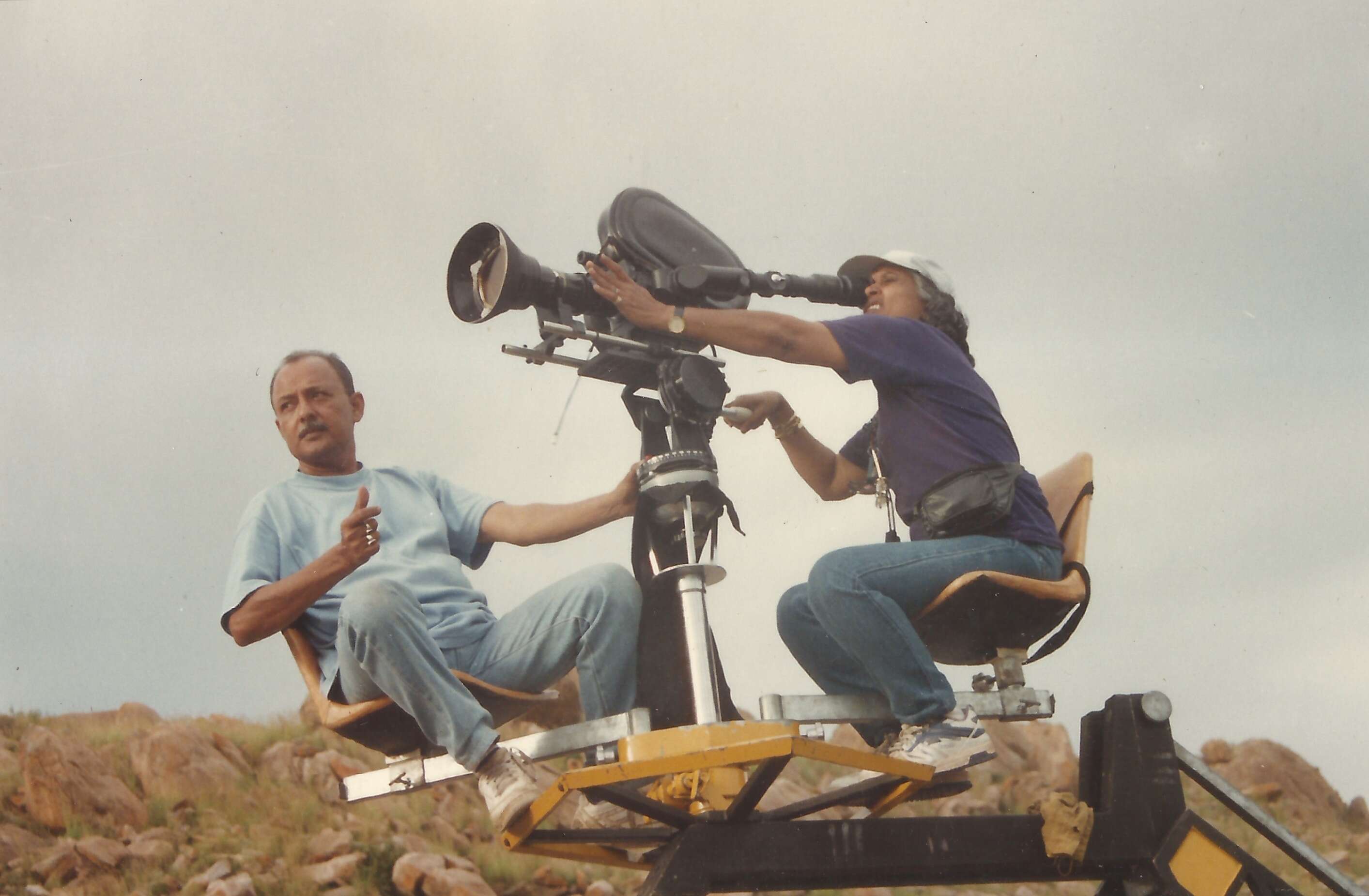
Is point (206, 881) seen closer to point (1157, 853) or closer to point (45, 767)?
point (45, 767)

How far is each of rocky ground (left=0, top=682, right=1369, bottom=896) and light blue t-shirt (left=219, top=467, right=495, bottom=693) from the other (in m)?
7.53

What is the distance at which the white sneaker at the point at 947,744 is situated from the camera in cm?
370

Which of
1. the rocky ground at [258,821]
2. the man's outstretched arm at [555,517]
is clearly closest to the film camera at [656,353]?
the man's outstretched arm at [555,517]

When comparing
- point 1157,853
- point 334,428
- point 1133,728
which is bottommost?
point 1157,853

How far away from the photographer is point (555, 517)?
4355 mm

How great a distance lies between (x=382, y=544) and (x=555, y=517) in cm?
54

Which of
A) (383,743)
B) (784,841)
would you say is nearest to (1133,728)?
(784,841)

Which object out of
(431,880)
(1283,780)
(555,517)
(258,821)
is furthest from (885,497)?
(1283,780)

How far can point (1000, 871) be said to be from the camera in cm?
384

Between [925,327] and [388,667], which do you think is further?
[925,327]

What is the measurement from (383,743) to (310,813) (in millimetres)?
10275

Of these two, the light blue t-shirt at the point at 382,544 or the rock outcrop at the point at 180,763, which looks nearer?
the light blue t-shirt at the point at 382,544

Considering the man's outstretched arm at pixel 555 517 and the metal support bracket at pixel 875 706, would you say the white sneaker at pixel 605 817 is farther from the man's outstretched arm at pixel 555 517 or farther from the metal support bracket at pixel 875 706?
the man's outstretched arm at pixel 555 517

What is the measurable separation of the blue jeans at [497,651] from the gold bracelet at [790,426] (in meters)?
0.99
